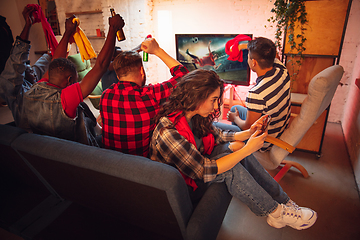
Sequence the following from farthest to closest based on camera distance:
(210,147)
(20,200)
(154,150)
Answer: (20,200), (210,147), (154,150)

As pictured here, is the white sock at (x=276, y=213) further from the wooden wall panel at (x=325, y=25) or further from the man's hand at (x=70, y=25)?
the man's hand at (x=70, y=25)

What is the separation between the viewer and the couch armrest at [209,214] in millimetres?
1055

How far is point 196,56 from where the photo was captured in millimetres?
3518

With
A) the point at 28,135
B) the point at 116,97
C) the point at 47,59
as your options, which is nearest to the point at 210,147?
the point at 116,97

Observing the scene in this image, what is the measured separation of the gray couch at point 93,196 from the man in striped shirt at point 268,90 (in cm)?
76

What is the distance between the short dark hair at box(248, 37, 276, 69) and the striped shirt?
0.08 m

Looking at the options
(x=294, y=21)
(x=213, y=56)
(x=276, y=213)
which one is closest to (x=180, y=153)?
(x=276, y=213)

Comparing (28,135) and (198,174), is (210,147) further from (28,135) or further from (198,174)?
(28,135)

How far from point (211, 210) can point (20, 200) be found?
1.67 m

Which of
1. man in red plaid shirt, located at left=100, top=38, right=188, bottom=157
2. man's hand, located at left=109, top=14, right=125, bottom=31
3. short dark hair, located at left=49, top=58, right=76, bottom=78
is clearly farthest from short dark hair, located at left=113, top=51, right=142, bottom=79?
short dark hair, located at left=49, top=58, right=76, bottom=78

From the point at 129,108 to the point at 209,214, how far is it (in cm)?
80

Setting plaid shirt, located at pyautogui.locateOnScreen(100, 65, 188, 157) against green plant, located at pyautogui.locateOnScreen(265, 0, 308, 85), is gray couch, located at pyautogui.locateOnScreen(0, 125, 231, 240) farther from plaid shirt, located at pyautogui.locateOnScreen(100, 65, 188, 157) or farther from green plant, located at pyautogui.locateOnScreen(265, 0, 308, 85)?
green plant, located at pyautogui.locateOnScreen(265, 0, 308, 85)

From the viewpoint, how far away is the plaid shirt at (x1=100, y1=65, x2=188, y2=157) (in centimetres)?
144

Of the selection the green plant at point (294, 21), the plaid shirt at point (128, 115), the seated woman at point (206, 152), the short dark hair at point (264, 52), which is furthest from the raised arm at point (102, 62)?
the green plant at point (294, 21)
